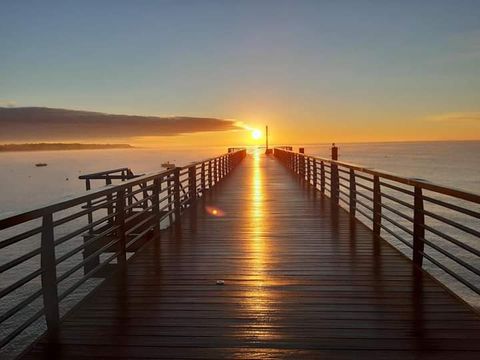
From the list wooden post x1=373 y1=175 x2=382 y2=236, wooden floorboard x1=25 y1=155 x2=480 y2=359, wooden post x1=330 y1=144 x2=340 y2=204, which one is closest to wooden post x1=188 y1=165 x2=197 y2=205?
wooden post x1=330 y1=144 x2=340 y2=204

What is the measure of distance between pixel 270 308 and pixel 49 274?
1976mm

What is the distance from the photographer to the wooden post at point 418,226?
4859 mm

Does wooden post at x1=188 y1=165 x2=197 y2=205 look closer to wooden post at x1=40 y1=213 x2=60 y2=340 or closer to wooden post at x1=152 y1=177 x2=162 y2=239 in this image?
wooden post at x1=152 y1=177 x2=162 y2=239

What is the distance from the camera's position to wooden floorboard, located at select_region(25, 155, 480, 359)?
307 centimetres

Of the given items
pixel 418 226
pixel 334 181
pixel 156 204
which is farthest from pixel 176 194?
pixel 418 226

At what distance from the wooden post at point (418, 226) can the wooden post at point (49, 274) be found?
3.97 m

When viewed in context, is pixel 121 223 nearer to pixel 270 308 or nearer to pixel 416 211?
pixel 270 308

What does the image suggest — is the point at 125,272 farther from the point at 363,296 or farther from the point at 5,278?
the point at 5,278

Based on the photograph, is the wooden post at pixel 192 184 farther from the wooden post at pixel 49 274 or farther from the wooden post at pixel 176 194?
the wooden post at pixel 49 274

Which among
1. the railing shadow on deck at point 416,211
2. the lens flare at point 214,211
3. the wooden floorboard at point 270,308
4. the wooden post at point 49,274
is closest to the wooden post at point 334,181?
the railing shadow on deck at point 416,211

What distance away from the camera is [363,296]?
415cm

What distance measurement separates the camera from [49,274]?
3.32 m

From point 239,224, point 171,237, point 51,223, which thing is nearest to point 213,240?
point 171,237

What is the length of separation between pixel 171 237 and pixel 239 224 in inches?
67.6
